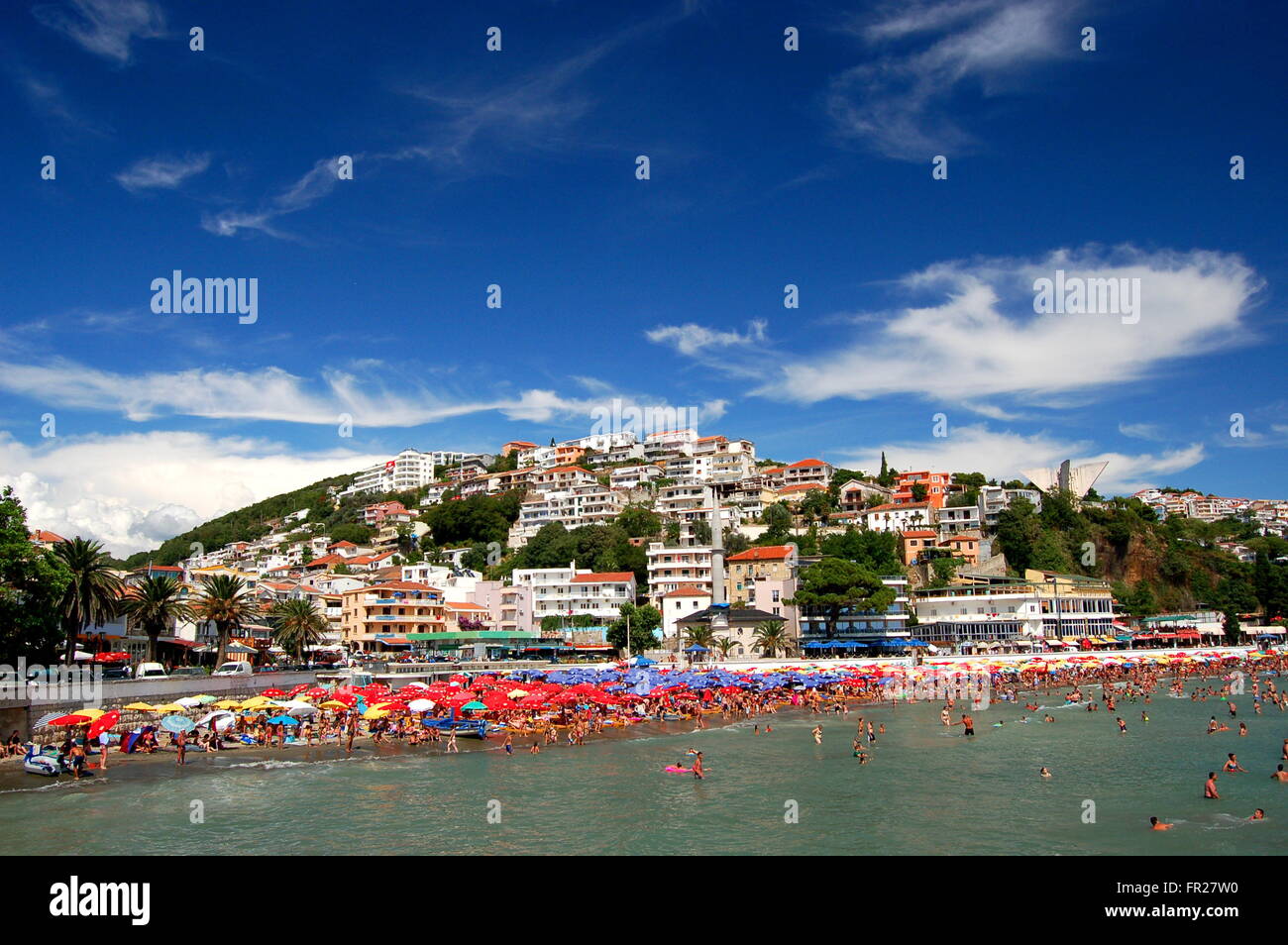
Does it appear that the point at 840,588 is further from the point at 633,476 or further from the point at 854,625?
the point at 633,476

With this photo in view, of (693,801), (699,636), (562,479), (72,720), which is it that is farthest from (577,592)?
(693,801)

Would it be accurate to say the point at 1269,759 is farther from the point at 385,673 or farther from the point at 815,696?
the point at 385,673

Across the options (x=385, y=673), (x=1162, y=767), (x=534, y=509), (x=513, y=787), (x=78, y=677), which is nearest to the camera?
(x=513, y=787)

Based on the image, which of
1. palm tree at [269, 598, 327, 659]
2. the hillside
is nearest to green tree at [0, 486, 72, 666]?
palm tree at [269, 598, 327, 659]

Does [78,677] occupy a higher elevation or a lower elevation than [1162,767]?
higher

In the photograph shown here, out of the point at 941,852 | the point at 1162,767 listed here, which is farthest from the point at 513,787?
the point at 1162,767

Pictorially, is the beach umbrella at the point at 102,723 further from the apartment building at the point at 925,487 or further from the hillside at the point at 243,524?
the hillside at the point at 243,524
